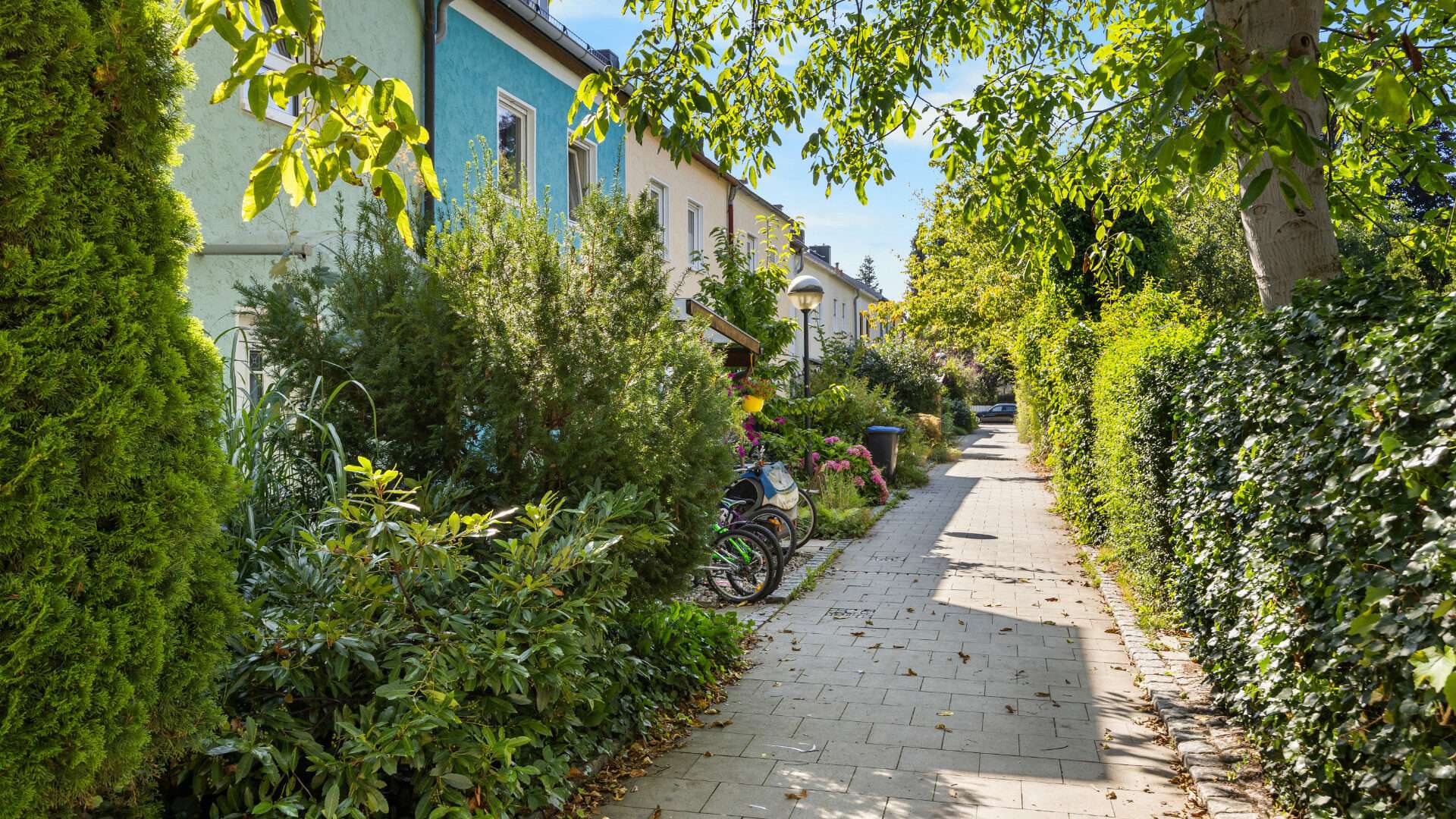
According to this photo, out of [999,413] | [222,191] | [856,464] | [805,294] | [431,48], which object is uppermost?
[431,48]

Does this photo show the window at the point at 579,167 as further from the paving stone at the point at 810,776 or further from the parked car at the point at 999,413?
the parked car at the point at 999,413

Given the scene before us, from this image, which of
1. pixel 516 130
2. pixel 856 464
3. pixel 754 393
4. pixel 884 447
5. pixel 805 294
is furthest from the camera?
pixel 884 447

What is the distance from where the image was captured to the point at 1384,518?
2.61 meters

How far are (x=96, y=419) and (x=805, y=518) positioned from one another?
29.9ft

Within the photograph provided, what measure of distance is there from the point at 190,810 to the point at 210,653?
2.70 feet

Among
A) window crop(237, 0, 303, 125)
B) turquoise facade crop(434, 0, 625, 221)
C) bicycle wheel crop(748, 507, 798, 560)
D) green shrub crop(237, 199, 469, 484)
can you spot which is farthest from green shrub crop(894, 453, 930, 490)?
green shrub crop(237, 199, 469, 484)

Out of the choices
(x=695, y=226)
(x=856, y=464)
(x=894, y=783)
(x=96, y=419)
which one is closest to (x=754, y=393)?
(x=856, y=464)

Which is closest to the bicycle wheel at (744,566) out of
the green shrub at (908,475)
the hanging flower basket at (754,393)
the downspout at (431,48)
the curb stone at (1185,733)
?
the curb stone at (1185,733)

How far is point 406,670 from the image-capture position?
3189mm

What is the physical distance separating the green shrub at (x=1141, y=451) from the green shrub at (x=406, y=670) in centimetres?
387

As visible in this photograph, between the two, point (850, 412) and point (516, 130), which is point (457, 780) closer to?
point (516, 130)

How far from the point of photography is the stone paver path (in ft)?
13.3

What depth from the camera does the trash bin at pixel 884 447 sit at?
1689cm

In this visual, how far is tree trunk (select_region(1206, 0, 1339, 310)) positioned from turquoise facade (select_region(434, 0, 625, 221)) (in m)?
6.27
